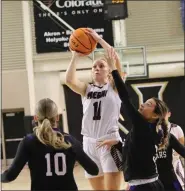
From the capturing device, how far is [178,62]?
11.2 meters

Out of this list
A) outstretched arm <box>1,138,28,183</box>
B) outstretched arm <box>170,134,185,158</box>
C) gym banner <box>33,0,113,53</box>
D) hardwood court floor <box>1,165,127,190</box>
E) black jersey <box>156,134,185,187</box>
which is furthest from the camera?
gym banner <box>33,0,113,53</box>

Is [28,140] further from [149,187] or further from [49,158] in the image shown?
[149,187]

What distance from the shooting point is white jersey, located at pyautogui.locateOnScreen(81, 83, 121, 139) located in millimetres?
3664

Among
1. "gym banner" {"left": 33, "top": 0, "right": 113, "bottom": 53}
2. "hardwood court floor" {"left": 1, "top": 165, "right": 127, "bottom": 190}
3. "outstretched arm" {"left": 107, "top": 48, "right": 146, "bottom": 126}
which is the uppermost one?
"gym banner" {"left": 33, "top": 0, "right": 113, "bottom": 53}

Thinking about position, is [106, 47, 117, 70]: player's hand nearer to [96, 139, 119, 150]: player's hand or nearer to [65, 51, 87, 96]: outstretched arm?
[65, 51, 87, 96]: outstretched arm

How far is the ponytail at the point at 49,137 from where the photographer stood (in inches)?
103

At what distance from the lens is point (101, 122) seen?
367cm

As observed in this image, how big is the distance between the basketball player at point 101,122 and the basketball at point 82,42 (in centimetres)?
5

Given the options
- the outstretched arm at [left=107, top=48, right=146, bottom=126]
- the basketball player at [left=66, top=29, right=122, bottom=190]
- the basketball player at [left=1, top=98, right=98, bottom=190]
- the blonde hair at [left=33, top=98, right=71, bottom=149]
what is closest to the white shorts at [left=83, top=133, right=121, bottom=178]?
the basketball player at [left=66, top=29, right=122, bottom=190]

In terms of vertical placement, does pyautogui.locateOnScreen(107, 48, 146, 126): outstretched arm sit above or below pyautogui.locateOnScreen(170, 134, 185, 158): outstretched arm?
above

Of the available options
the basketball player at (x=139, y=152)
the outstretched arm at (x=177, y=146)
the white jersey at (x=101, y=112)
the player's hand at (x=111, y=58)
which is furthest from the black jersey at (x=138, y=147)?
the white jersey at (x=101, y=112)

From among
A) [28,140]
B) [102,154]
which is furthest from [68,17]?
[28,140]

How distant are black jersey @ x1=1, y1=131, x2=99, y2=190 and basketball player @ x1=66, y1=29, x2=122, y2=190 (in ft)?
3.17

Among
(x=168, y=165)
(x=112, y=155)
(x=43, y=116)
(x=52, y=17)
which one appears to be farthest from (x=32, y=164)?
(x=52, y=17)
